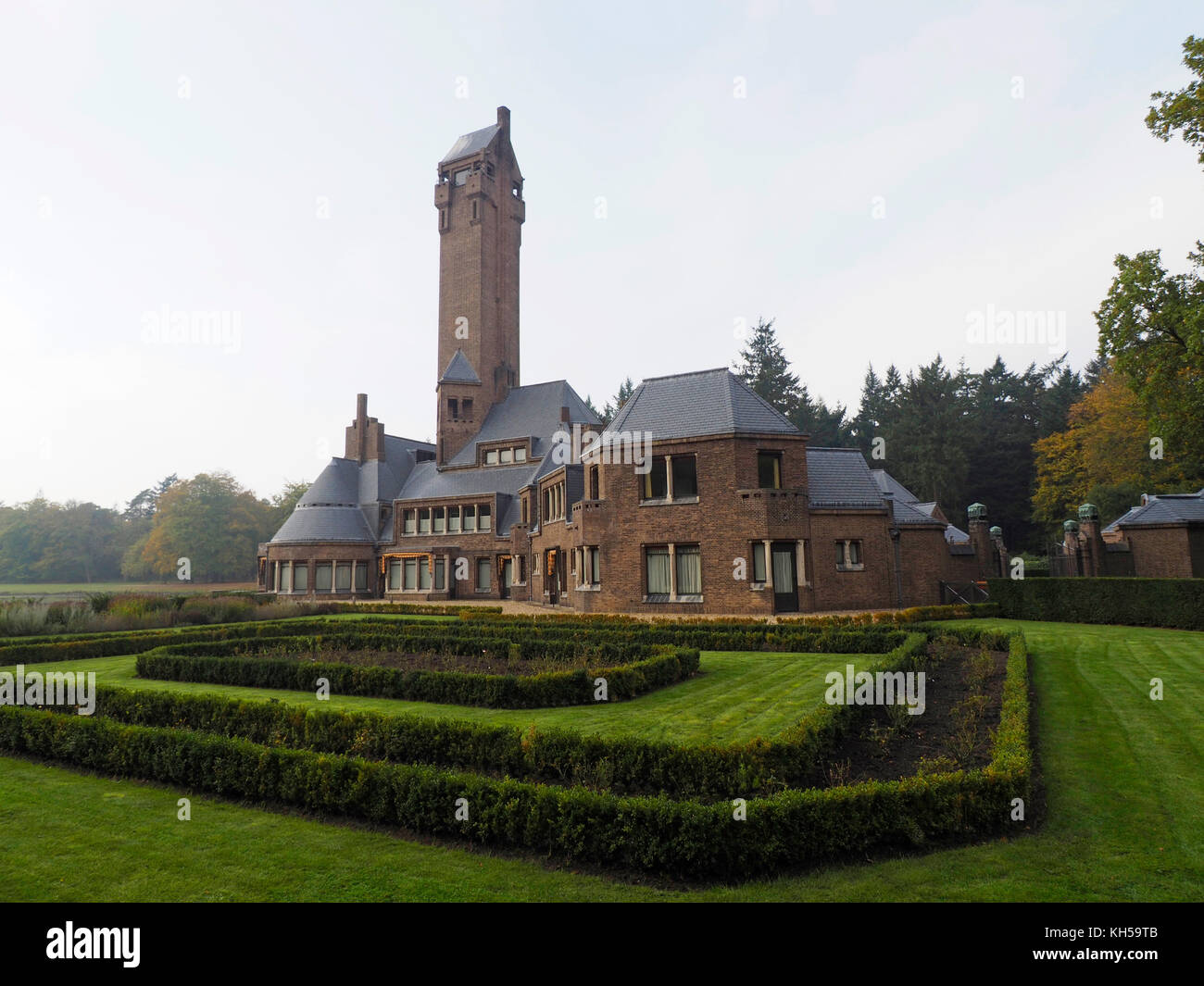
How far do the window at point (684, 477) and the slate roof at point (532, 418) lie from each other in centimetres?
1989

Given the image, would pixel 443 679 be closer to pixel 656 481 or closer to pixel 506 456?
pixel 656 481

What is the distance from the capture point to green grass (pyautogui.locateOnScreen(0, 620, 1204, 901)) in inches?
231

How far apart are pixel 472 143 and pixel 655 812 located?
6608cm

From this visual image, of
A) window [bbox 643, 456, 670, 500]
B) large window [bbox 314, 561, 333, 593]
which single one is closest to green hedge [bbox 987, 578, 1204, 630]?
window [bbox 643, 456, 670, 500]

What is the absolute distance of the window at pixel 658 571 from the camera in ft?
101

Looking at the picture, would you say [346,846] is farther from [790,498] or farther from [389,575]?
[389,575]

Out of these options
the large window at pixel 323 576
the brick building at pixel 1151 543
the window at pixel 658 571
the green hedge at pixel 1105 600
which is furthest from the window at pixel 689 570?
the large window at pixel 323 576

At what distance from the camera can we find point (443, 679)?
512 inches

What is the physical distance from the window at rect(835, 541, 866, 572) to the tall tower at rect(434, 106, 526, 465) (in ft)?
110

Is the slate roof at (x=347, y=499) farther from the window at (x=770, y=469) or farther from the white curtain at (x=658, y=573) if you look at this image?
the window at (x=770, y=469)

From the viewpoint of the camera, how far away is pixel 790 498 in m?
29.4

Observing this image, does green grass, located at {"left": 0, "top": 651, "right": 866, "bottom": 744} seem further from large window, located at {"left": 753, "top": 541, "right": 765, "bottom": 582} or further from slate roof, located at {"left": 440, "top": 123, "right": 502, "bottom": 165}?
slate roof, located at {"left": 440, "top": 123, "right": 502, "bottom": 165}

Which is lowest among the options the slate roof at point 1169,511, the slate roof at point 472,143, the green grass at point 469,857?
the green grass at point 469,857

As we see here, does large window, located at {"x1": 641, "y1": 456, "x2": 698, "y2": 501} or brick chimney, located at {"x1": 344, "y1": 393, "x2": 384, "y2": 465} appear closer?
large window, located at {"x1": 641, "y1": 456, "x2": 698, "y2": 501}
